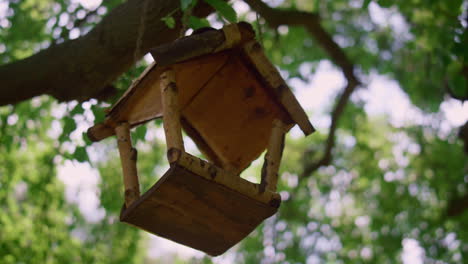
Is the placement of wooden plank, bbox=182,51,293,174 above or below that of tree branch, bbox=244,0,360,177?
above

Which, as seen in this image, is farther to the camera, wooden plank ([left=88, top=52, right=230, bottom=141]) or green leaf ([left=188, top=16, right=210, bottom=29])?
green leaf ([left=188, top=16, right=210, bottom=29])

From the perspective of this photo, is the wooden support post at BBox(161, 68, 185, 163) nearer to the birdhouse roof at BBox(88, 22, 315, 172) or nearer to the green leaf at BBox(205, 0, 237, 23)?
the birdhouse roof at BBox(88, 22, 315, 172)

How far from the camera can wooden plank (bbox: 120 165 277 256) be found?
6.58 feet

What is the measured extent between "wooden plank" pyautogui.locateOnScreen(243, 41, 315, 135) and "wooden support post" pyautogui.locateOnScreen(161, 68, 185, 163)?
0.35m

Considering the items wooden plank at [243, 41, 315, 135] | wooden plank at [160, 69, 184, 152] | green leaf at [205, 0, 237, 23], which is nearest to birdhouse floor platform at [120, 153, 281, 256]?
wooden plank at [160, 69, 184, 152]

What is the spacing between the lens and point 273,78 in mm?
2424

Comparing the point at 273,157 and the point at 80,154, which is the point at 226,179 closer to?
the point at 273,157

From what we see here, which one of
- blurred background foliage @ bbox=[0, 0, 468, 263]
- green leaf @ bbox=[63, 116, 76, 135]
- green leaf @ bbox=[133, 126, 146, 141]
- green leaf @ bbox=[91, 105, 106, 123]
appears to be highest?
green leaf @ bbox=[91, 105, 106, 123]

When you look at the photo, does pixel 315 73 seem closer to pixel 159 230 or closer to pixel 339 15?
pixel 339 15

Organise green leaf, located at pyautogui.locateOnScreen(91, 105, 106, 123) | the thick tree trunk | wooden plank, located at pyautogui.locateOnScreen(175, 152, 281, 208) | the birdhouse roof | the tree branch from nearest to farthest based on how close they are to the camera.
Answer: wooden plank, located at pyautogui.locateOnScreen(175, 152, 281, 208)
the birdhouse roof
the thick tree trunk
green leaf, located at pyautogui.locateOnScreen(91, 105, 106, 123)
the tree branch

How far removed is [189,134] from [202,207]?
0.69 meters

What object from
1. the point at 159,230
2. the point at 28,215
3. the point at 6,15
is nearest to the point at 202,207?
the point at 159,230

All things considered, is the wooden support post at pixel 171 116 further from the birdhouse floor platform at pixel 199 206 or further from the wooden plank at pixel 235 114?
the wooden plank at pixel 235 114

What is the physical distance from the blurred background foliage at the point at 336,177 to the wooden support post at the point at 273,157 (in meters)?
3.48
